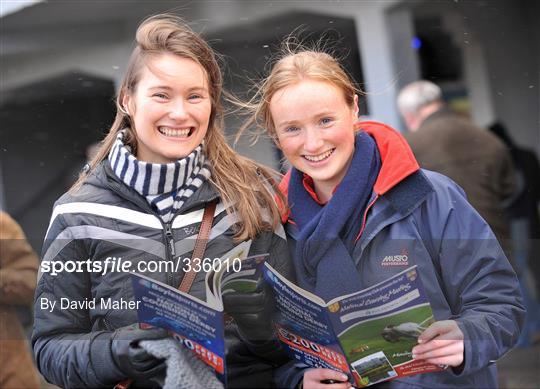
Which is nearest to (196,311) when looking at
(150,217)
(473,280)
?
(150,217)

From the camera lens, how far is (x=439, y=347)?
224cm

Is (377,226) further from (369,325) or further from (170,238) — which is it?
(170,238)

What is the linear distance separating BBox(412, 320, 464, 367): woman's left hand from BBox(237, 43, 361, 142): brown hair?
70cm

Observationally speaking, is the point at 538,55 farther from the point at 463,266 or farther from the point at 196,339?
the point at 196,339

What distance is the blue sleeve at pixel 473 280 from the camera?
2.25 metres

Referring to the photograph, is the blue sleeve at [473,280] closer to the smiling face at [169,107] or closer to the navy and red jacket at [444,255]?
the navy and red jacket at [444,255]

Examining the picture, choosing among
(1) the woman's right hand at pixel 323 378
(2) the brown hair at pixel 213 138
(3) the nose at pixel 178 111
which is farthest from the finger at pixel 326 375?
(3) the nose at pixel 178 111

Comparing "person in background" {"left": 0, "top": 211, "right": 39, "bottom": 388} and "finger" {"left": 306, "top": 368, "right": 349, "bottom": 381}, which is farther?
"person in background" {"left": 0, "top": 211, "right": 39, "bottom": 388}

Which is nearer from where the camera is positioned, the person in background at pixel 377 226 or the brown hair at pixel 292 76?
the person in background at pixel 377 226

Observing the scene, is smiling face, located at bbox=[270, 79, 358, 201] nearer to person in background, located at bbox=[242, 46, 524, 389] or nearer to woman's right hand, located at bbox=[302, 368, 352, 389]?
person in background, located at bbox=[242, 46, 524, 389]

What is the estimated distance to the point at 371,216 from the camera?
229cm

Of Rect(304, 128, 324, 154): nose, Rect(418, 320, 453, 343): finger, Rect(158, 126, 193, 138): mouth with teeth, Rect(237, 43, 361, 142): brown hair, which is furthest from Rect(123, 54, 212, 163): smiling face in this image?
Rect(418, 320, 453, 343): finger

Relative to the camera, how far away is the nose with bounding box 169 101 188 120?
7.72 feet

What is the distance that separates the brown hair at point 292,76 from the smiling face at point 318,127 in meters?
0.02
